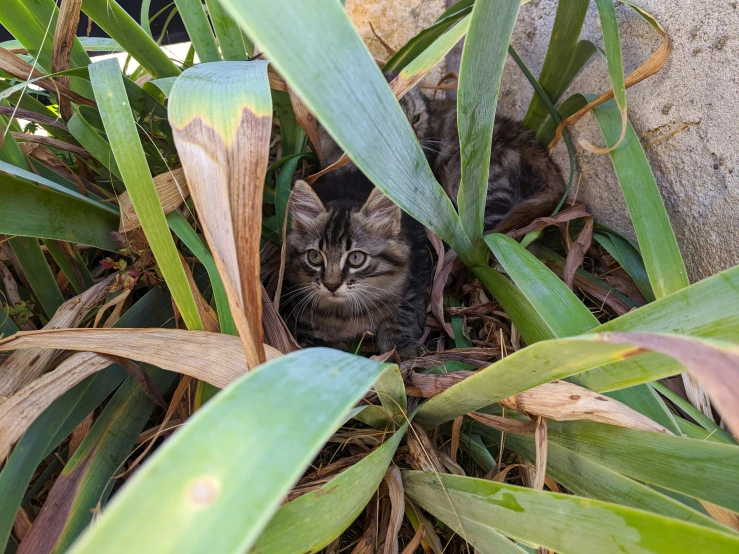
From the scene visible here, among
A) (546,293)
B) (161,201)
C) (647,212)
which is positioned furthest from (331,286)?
(647,212)

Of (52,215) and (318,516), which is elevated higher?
(52,215)

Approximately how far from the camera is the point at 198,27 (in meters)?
1.30

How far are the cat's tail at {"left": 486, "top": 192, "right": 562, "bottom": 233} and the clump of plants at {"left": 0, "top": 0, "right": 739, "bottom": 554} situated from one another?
11cm

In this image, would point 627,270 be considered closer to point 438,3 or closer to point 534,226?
point 534,226

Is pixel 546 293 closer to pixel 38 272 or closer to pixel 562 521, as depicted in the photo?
pixel 562 521

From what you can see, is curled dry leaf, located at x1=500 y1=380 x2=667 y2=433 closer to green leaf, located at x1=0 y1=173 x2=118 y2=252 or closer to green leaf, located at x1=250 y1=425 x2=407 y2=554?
green leaf, located at x1=250 y1=425 x2=407 y2=554

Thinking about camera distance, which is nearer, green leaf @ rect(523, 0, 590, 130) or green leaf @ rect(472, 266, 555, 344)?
green leaf @ rect(472, 266, 555, 344)

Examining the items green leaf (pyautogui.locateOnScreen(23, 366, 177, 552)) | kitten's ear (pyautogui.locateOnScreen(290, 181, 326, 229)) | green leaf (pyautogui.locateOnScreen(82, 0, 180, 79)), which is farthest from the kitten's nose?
green leaf (pyautogui.locateOnScreen(82, 0, 180, 79))

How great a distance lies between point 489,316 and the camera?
1254 mm

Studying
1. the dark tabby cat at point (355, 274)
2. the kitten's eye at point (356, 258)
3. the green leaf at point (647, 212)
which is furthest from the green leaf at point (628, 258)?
the kitten's eye at point (356, 258)

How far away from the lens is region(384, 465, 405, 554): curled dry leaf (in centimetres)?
81

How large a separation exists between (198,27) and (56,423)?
98cm

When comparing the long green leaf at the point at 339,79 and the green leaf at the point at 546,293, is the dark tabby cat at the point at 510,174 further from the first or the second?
the long green leaf at the point at 339,79

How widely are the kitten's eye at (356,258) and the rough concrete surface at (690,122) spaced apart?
2.11ft
